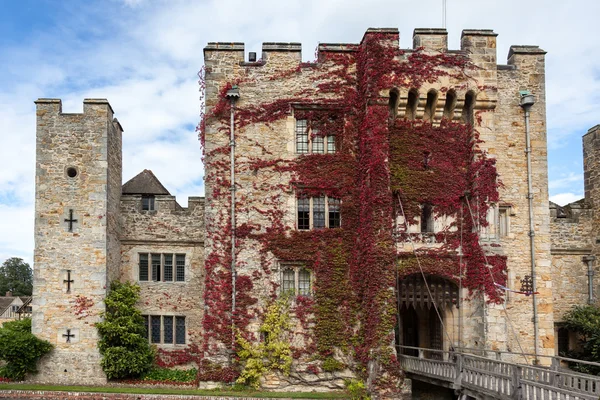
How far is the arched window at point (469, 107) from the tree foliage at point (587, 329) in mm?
8888

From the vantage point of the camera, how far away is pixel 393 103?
18.7 metres

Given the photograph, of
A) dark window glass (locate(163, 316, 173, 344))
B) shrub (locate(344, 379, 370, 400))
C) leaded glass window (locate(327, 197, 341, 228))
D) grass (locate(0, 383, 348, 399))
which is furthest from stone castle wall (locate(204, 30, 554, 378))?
dark window glass (locate(163, 316, 173, 344))

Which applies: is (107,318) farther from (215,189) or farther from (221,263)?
(215,189)

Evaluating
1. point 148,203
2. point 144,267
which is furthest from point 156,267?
point 148,203

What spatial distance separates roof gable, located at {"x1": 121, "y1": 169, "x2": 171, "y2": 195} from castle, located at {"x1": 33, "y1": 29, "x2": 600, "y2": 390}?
2.16m

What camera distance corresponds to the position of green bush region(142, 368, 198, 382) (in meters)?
19.2

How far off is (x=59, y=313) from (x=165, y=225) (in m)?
5.04

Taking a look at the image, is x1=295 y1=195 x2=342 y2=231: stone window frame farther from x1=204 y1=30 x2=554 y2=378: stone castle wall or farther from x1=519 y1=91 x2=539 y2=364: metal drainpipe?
x1=519 y1=91 x2=539 y2=364: metal drainpipe

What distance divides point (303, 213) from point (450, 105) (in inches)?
255

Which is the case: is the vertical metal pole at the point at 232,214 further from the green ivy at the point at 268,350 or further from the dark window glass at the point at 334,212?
the dark window glass at the point at 334,212

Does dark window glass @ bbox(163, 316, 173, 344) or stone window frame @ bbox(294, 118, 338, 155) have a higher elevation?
stone window frame @ bbox(294, 118, 338, 155)

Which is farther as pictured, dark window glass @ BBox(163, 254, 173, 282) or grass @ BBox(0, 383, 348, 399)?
dark window glass @ BBox(163, 254, 173, 282)

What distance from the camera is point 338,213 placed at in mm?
19016

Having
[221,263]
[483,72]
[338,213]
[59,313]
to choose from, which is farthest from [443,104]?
[59,313]
